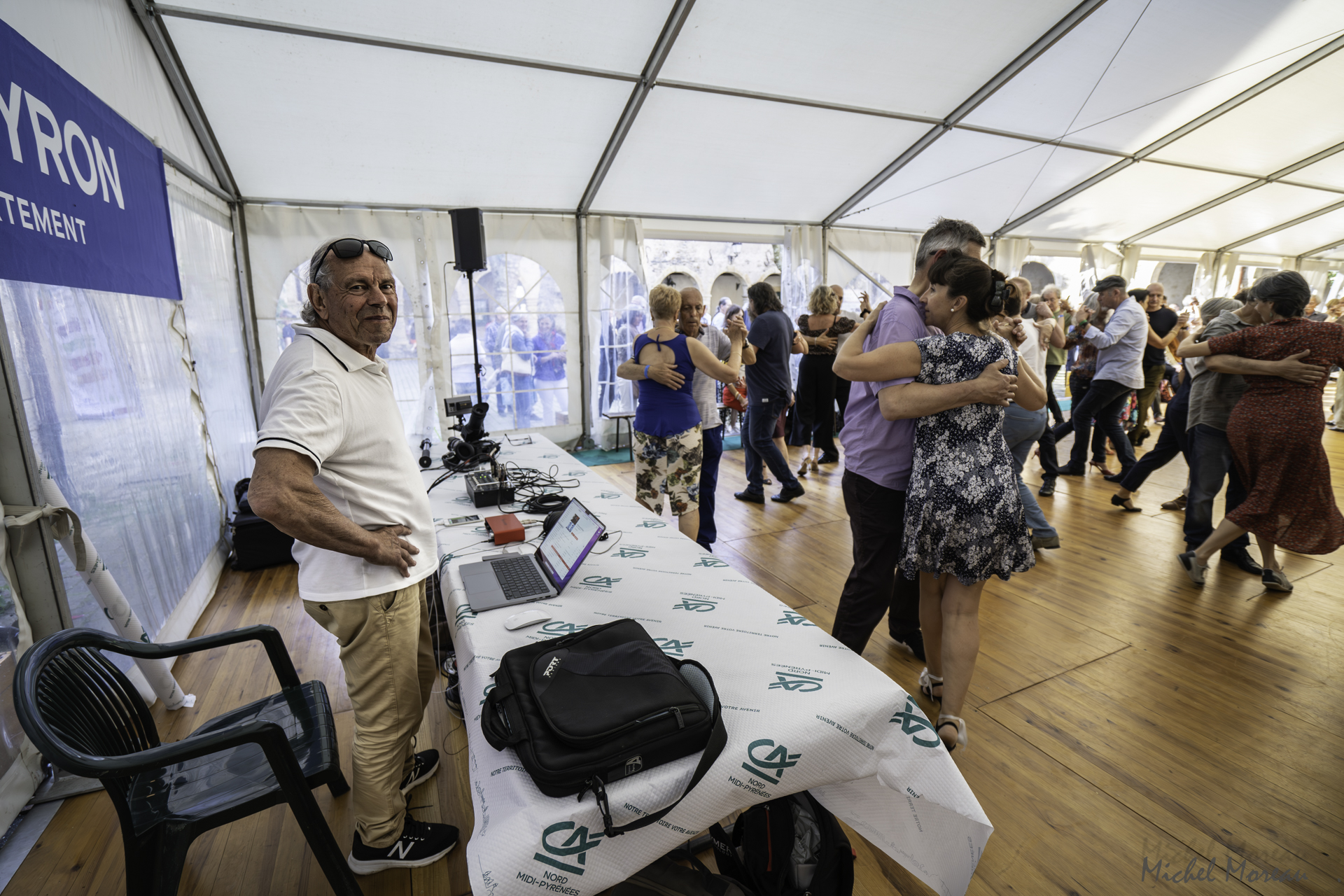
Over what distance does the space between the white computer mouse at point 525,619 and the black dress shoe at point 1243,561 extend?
12.4 feet

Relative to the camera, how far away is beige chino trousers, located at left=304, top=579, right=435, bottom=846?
4.17 ft

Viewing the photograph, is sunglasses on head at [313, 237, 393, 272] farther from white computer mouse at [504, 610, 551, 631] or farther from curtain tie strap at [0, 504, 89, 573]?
curtain tie strap at [0, 504, 89, 573]

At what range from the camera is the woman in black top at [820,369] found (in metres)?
4.80

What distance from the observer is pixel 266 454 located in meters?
1.06

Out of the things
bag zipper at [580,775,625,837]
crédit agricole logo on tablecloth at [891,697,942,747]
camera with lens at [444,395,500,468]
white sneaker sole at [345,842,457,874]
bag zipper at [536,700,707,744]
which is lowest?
white sneaker sole at [345,842,457,874]

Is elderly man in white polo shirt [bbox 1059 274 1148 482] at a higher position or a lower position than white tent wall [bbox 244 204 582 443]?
lower

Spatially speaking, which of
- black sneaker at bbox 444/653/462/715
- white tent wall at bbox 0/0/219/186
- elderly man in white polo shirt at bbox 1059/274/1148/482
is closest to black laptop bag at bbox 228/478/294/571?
black sneaker at bbox 444/653/462/715

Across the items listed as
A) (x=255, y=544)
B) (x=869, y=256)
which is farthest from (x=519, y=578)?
(x=869, y=256)

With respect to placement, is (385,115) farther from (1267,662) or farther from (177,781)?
(1267,662)

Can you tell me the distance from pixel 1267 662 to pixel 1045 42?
3.79 m

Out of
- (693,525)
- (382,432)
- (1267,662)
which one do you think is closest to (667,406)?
(693,525)

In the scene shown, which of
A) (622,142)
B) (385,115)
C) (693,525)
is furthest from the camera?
(622,142)

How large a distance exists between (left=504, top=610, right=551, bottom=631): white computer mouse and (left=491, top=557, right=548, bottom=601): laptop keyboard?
9cm

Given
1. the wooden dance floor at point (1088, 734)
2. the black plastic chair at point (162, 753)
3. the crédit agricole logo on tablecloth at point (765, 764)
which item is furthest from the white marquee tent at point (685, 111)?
the crédit agricole logo on tablecloth at point (765, 764)
